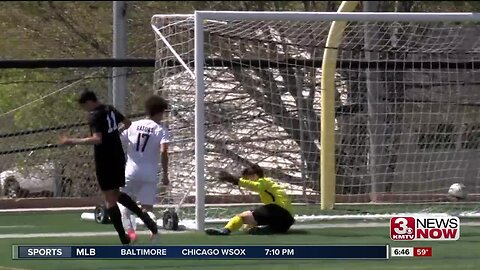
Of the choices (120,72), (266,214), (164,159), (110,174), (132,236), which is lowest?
(132,236)

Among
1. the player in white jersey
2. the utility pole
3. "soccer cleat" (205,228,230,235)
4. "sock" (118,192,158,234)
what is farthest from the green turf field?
the utility pole

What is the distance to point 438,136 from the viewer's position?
18281 millimetres

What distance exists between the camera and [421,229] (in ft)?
45.1

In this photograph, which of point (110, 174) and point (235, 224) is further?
point (235, 224)

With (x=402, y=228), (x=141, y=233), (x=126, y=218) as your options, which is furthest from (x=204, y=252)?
(x=141, y=233)

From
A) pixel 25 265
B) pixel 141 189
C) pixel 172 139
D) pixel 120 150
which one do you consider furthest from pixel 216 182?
pixel 25 265

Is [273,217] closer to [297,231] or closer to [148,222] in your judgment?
[297,231]

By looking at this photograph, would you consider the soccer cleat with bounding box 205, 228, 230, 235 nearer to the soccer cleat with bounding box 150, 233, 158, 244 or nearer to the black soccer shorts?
the soccer cleat with bounding box 150, 233, 158, 244

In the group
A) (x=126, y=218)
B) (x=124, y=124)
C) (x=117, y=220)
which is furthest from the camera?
(x=126, y=218)

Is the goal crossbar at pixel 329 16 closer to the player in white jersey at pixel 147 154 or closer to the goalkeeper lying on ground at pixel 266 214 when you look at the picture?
the player in white jersey at pixel 147 154

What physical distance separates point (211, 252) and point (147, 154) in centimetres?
262

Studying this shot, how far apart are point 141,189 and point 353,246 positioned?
2.86 metres

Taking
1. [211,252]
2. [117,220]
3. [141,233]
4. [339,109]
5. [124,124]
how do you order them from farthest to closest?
[339,109] → [141,233] → [124,124] → [117,220] → [211,252]

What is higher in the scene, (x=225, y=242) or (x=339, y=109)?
(x=339, y=109)
